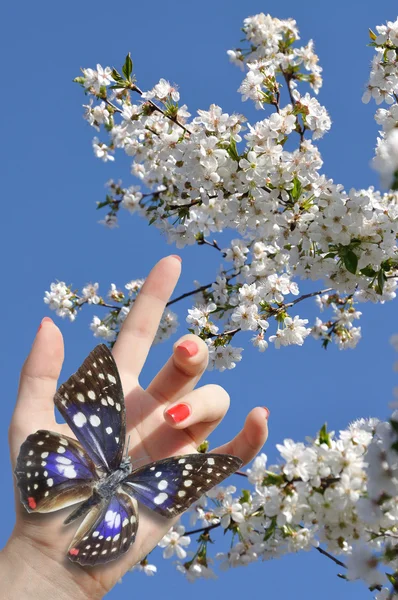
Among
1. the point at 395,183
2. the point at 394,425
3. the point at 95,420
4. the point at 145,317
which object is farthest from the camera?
the point at 145,317

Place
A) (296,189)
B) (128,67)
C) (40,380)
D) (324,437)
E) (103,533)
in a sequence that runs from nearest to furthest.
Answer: (324,437), (103,533), (40,380), (296,189), (128,67)

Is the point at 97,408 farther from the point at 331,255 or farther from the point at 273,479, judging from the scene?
the point at 331,255

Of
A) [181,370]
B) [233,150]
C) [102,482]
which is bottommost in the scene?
[102,482]

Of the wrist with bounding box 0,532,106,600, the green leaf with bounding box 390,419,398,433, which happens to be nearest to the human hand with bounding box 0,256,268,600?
the wrist with bounding box 0,532,106,600

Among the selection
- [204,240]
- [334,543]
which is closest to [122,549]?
[334,543]

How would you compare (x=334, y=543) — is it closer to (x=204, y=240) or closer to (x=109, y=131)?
(x=204, y=240)

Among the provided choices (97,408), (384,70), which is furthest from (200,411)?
(384,70)

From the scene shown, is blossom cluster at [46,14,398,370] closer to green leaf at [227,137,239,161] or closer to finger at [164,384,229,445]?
green leaf at [227,137,239,161]
